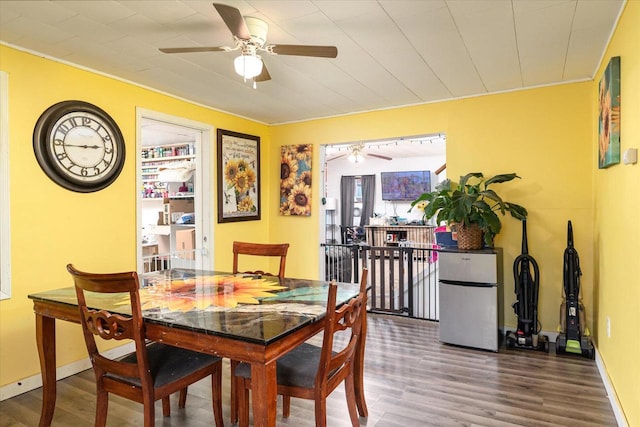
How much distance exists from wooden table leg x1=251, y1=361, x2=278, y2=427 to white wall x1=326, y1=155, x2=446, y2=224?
8.10 m

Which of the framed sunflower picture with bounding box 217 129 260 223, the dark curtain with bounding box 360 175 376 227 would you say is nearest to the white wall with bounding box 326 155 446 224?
the dark curtain with bounding box 360 175 376 227

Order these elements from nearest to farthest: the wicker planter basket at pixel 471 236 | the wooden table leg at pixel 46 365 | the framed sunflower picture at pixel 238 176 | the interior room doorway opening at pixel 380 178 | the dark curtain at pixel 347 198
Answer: the wooden table leg at pixel 46 365 → the wicker planter basket at pixel 471 236 → the framed sunflower picture at pixel 238 176 → the interior room doorway opening at pixel 380 178 → the dark curtain at pixel 347 198

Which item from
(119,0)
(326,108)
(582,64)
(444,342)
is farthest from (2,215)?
(582,64)

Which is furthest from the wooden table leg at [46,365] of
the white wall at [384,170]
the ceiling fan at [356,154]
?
the white wall at [384,170]

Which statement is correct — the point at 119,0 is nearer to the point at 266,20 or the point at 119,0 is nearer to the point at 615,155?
the point at 266,20

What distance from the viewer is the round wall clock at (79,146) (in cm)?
280

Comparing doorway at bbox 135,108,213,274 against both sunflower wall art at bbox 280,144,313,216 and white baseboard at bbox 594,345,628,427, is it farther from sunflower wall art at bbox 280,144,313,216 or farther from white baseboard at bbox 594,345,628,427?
white baseboard at bbox 594,345,628,427

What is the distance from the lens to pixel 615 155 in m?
2.31

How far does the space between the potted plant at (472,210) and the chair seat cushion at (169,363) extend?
2.31m

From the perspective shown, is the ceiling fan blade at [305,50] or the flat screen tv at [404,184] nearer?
the ceiling fan blade at [305,50]

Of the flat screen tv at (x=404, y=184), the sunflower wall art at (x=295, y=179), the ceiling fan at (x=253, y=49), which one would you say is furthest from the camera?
the flat screen tv at (x=404, y=184)

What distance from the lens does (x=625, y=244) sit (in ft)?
6.96

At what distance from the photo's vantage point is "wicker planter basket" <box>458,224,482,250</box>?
3.48m

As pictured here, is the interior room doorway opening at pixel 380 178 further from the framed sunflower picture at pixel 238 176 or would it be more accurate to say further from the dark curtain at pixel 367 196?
the framed sunflower picture at pixel 238 176
